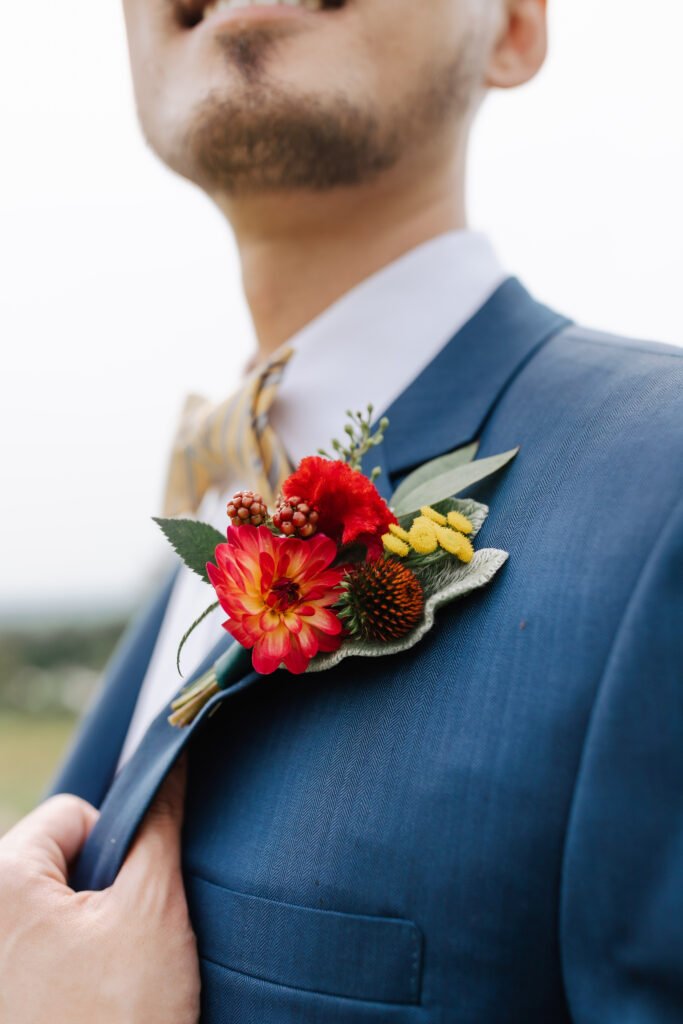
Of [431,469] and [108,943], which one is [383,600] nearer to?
[431,469]

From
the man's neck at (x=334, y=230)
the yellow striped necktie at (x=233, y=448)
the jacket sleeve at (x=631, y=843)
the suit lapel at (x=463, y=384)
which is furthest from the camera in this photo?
the man's neck at (x=334, y=230)

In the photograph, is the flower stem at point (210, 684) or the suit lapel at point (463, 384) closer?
the flower stem at point (210, 684)

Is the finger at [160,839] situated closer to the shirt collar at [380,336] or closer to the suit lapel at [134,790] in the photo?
the suit lapel at [134,790]

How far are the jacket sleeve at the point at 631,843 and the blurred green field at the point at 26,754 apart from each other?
615cm

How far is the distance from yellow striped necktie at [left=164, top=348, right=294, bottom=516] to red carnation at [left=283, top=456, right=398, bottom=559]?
0.23m

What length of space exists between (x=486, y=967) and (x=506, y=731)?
0.20 meters

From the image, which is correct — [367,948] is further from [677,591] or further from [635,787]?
[677,591]

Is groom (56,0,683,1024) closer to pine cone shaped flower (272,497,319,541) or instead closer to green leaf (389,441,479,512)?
green leaf (389,441,479,512)

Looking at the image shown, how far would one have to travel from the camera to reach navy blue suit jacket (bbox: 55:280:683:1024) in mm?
718

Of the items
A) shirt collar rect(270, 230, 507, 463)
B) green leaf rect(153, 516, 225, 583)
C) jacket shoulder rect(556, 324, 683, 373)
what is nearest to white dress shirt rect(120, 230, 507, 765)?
shirt collar rect(270, 230, 507, 463)

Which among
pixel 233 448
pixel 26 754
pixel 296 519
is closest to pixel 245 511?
pixel 296 519

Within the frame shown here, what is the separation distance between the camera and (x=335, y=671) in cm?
94

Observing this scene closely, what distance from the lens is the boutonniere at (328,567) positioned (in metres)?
0.85

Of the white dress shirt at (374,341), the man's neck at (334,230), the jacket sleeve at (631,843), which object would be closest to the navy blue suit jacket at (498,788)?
the jacket sleeve at (631,843)
